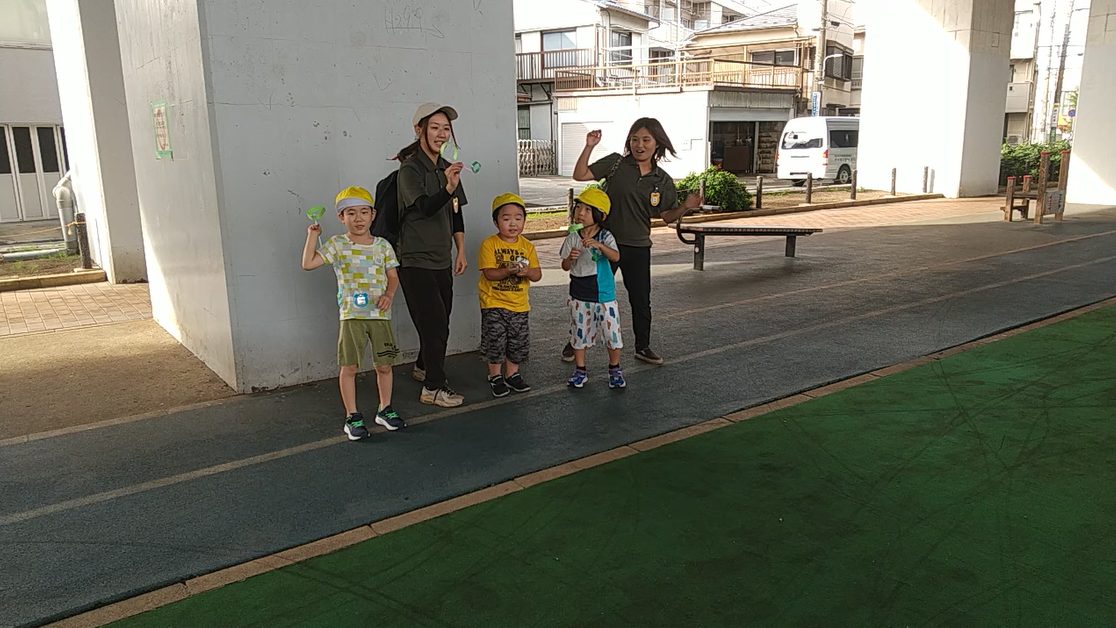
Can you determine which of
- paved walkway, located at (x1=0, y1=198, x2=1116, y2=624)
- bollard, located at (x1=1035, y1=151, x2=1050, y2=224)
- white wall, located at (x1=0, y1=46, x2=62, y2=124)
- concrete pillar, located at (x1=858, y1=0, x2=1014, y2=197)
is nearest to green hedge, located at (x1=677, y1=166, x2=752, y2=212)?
bollard, located at (x1=1035, y1=151, x2=1050, y2=224)

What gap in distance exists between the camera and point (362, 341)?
16.0 feet

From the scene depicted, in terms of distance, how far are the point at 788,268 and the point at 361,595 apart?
29.2 ft

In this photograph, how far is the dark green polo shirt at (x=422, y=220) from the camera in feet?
17.0

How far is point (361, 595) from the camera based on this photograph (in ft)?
10.7

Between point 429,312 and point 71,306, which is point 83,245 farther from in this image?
point 429,312

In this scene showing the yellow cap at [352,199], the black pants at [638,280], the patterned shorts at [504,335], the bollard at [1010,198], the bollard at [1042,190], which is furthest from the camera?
the bollard at [1010,198]

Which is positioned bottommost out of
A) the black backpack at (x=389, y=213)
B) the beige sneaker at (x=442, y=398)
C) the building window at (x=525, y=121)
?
the beige sneaker at (x=442, y=398)

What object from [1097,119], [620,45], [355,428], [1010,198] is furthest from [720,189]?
[620,45]

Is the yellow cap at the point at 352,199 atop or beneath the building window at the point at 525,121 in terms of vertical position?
→ beneath

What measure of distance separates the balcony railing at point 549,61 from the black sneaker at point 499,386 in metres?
32.2

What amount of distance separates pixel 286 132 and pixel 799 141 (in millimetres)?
25870

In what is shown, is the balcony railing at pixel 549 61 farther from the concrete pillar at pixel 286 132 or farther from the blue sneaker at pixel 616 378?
the blue sneaker at pixel 616 378

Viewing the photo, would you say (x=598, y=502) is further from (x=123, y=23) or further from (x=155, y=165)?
(x=123, y=23)

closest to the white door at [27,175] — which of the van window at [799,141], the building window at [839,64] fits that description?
the van window at [799,141]
